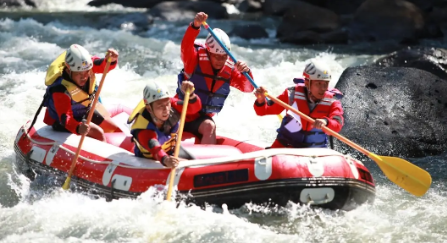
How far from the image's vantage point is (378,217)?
638cm

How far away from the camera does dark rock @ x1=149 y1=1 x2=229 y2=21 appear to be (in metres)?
17.9

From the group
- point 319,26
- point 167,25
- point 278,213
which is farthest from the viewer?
point 167,25

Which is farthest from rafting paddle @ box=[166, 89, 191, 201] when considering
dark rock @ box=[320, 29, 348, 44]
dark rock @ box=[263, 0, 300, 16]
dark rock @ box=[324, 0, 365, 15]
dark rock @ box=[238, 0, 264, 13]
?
dark rock @ box=[238, 0, 264, 13]

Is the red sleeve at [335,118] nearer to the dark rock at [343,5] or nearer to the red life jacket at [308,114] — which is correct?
the red life jacket at [308,114]

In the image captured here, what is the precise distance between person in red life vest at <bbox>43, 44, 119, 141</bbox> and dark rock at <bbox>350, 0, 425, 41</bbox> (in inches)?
369

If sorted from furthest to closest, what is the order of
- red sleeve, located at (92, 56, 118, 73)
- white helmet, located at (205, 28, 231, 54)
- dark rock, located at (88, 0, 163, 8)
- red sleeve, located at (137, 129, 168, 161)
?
dark rock, located at (88, 0, 163, 8) < red sleeve, located at (92, 56, 118, 73) < white helmet, located at (205, 28, 231, 54) < red sleeve, located at (137, 129, 168, 161)

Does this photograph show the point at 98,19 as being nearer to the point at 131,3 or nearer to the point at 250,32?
the point at 131,3

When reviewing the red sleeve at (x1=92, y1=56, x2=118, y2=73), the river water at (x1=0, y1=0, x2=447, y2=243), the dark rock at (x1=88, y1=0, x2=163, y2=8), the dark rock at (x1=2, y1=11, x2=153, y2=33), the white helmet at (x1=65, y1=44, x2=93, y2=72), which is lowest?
the river water at (x1=0, y1=0, x2=447, y2=243)

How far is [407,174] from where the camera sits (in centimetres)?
625

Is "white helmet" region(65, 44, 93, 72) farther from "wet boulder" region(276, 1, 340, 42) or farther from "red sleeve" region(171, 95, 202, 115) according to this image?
"wet boulder" region(276, 1, 340, 42)

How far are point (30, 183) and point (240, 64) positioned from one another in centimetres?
231

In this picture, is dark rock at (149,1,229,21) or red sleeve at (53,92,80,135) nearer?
red sleeve at (53,92,80,135)

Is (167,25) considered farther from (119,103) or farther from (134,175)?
(134,175)

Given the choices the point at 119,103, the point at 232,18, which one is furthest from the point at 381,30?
the point at 119,103
